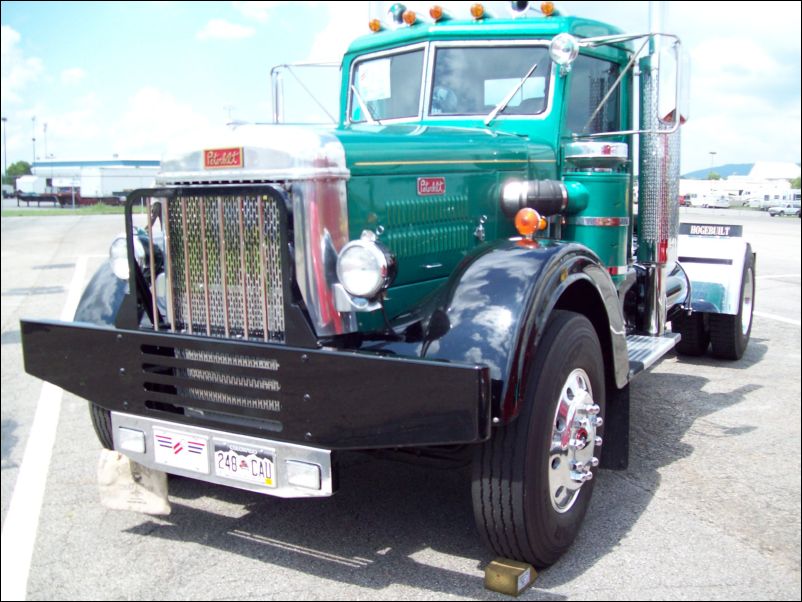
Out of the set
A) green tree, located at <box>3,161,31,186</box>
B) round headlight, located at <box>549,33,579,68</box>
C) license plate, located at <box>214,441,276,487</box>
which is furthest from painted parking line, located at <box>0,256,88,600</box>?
green tree, located at <box>3,161,31,186</box>

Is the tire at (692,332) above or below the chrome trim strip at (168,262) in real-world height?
below

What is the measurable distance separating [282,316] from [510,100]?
2.20 metres

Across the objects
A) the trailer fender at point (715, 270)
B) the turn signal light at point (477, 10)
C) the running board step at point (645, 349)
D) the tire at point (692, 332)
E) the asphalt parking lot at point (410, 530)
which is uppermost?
the turn signal light at point (477, 10)

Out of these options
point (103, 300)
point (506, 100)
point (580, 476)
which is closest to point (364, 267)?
point (580, 476)

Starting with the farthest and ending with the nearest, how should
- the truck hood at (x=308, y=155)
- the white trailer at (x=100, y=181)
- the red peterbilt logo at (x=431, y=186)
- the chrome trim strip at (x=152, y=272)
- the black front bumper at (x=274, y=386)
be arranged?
the white trailer at (x=100, y=181), the red peterbilt logo at (x=431, y=186), the chrome trim strip at (x=152, y=272), the truck hood at (x=308, y=155), the black front bumper at (x=274, y=386)

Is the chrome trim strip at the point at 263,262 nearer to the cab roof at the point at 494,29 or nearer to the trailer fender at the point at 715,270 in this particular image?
the cab roof at the point at 494,29

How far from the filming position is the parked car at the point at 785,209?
21.4 feet

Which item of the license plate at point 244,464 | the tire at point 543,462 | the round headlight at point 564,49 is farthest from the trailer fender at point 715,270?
the license plate at point 244,464

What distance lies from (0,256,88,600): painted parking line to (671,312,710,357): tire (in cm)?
503

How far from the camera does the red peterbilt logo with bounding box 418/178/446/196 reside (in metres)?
3.59

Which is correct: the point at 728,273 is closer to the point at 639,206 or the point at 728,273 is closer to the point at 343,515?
the point at 639,206

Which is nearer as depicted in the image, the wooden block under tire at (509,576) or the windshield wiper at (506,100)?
the wooden block under tire at (509,576)

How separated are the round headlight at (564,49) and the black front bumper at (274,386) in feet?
7.49

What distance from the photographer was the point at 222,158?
319 centimetres
